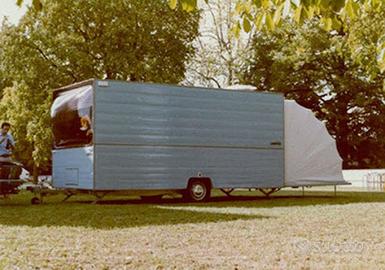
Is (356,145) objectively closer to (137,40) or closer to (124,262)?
(137,40)

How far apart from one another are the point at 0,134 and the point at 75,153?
186 cm

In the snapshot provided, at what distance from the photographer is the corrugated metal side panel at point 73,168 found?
50.9 ft

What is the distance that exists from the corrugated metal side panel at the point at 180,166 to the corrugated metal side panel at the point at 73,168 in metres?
0.26

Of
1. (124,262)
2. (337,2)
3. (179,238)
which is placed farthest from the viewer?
(179,238)

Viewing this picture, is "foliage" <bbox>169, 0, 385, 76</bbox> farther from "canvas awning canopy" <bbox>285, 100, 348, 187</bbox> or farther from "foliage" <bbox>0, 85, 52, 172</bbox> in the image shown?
"foliage" <bbox>0, 85, 52, 172</bbox>

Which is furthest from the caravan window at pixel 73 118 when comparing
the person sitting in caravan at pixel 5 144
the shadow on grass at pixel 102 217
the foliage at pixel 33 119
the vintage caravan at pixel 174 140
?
the foliage at pixel 33 119

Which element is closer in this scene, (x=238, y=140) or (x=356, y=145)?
(x=238, y=140)

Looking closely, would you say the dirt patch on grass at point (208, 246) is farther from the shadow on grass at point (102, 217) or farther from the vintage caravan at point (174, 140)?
the vintage caravan at point (174, 140)

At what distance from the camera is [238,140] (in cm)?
1775

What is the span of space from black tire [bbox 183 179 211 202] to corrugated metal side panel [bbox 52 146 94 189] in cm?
279

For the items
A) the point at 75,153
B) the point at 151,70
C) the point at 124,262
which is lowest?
the point at 124,262

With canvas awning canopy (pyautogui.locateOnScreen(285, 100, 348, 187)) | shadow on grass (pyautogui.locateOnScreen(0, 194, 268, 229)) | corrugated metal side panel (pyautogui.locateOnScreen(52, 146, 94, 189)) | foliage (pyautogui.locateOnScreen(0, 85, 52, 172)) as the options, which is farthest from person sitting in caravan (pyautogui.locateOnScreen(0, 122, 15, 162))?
foliage (pyautogui.locateOnScreen(0, 85, 52, 172))

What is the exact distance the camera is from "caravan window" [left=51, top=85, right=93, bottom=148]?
15.6m

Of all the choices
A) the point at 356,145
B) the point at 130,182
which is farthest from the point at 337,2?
Answer: the point at 356,145
